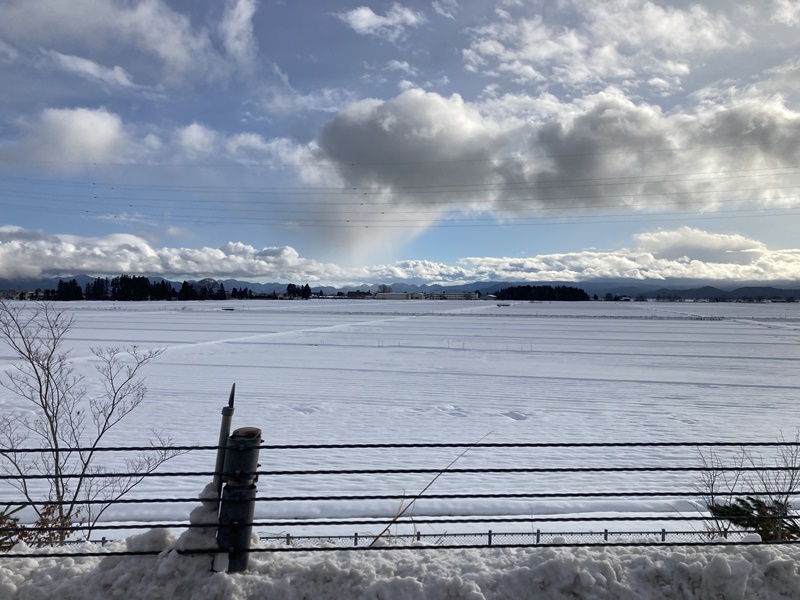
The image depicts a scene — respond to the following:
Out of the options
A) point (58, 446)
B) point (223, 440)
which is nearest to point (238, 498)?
point (223, 440)

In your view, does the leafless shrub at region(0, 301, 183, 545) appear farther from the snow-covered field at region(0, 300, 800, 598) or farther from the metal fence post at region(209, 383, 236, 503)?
the metal fence post at region(209, 383, 236, 503)

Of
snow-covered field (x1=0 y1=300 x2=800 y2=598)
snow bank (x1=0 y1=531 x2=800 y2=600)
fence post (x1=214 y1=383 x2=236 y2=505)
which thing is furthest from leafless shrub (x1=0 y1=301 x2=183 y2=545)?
fence post (x1=214 y1=383 x2=236 y2=505)

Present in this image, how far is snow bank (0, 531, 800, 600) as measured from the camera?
2867 millimetres

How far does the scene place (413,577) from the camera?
2.95 metres

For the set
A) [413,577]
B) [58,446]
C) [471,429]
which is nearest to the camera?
[413,577]

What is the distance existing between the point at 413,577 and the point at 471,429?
34.7 feet

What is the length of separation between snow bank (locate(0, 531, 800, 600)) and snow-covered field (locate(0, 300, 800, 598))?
1 cm

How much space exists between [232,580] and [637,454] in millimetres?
11069

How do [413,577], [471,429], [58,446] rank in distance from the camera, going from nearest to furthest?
[413,577] → [58,446] → [471,429]

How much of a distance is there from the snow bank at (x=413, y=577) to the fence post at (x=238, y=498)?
14cm

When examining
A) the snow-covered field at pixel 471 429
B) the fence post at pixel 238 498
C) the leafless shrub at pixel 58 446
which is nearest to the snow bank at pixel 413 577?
the snow-covered field at pixel 471 429

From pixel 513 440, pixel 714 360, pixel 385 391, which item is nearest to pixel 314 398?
pixel 385 391

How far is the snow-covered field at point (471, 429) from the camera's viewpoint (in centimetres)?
296

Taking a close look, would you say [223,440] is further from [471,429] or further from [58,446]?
[58,446]
